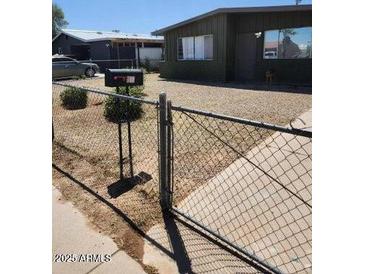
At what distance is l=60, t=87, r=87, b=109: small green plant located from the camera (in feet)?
32.1

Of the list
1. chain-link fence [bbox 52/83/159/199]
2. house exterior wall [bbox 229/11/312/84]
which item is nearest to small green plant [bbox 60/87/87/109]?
chain-link fence [bbox 52/83/159/199]

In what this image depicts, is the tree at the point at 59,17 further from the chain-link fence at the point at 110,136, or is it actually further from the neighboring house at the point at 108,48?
the chain-link fence at the point at 110,136

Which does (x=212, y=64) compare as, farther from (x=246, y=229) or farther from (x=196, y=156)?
(x=246, y=229)

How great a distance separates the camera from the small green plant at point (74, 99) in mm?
9789

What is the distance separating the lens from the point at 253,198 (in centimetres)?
368

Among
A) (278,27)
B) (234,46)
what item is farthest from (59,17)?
(278,27)

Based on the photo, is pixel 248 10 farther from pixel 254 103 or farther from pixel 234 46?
pixel 254 103

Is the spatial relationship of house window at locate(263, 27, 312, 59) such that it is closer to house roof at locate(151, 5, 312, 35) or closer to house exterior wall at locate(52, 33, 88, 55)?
house roof at locate(151, 5, 312, 35)

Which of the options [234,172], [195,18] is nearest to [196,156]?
[234,172]

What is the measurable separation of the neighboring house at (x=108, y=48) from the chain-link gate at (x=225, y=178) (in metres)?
23.2

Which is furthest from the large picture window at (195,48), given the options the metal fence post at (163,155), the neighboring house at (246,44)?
the metal fence post at (163,155)

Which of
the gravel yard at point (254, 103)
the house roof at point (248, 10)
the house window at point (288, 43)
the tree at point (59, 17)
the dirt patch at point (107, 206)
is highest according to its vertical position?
the tree at point (59, 17)

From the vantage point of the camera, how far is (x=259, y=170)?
4320 mm

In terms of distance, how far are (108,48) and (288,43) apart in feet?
59.3
